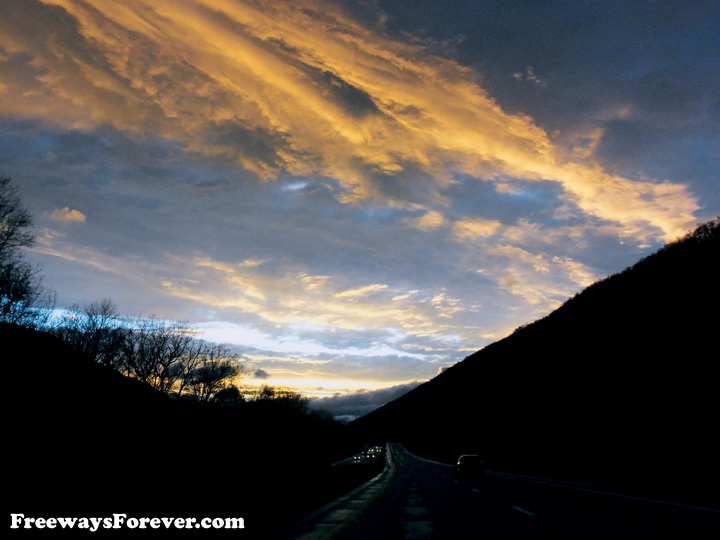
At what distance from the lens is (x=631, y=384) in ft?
192

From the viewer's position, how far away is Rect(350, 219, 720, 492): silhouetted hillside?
41500mm

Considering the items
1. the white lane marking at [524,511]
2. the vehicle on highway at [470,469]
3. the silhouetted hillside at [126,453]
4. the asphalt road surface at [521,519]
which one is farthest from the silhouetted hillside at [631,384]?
the silhouetted hillside at [126,453]

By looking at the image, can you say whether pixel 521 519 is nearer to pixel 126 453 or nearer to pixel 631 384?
pixel 126 453

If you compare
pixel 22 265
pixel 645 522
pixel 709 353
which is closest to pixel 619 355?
pixel 709 353

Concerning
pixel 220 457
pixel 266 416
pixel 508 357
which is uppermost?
pixel 508 357

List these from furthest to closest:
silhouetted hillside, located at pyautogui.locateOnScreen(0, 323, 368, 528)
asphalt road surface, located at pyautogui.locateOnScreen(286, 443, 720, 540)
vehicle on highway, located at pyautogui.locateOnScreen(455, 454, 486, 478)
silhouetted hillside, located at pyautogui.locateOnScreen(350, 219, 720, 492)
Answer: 1. silhouetted hillside, located at pyautogui.locateOnScreen(350, 219, 720, 492)
2. vehicle on highway, located at pyautogui.locateOnScreen(455, 454, 486, 478)
3. asphalt road surface, located at pyautogui.locateOnScreen(286, 443, 720, 540)
4. silhouetted hillside, located at pyautogui.locateOnScreen(0, 323, 368, 528)

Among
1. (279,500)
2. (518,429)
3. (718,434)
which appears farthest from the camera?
(518,429)

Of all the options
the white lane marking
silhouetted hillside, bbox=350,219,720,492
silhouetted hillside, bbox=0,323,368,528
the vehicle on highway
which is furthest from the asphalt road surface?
the vehicle on highway

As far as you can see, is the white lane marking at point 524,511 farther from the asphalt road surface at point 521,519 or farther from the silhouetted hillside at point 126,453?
the silhouetted hillside at point 126,453

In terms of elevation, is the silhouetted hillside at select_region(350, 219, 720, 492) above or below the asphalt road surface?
above

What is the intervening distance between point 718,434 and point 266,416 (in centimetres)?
8586

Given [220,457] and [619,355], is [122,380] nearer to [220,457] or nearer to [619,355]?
[220,457]

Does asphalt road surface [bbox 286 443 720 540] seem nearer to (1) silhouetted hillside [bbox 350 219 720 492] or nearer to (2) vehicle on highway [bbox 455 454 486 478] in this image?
(1) silhouetted hillside [bbox 350 219 720 492]

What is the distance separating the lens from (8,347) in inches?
1676
